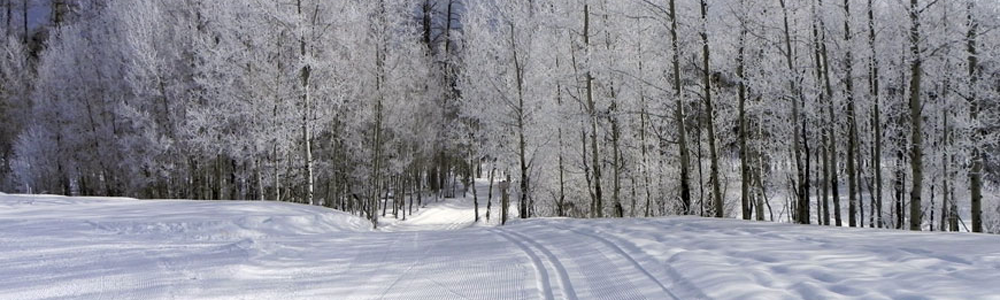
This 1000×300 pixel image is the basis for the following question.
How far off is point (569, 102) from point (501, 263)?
14336mm

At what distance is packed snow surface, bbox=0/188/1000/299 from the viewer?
448 cm

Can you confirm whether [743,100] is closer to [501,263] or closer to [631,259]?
[631,259]

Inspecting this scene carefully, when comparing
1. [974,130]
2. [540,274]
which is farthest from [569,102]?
[540,274]

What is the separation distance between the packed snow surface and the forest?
18.3 ft

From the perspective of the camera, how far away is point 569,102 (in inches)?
789

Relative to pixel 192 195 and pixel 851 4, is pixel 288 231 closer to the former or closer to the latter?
pixel 851 4

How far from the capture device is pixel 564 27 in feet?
54.7

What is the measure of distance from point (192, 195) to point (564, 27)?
1876 cm

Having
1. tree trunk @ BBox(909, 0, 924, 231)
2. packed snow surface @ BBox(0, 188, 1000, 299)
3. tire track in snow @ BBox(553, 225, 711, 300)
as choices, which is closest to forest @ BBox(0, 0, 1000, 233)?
tree trunk @ BBox(909, 0, 924, 231)

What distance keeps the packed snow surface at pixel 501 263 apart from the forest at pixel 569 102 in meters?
5.56

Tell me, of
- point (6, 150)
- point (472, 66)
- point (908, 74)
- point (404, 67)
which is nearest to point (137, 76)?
point (404, 67)

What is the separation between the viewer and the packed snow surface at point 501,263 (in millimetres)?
4480

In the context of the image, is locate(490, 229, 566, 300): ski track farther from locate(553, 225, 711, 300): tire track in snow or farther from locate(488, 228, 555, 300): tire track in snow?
locate(553, 225, 711, 300): tire track in snow

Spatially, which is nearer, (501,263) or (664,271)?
(664,271)
